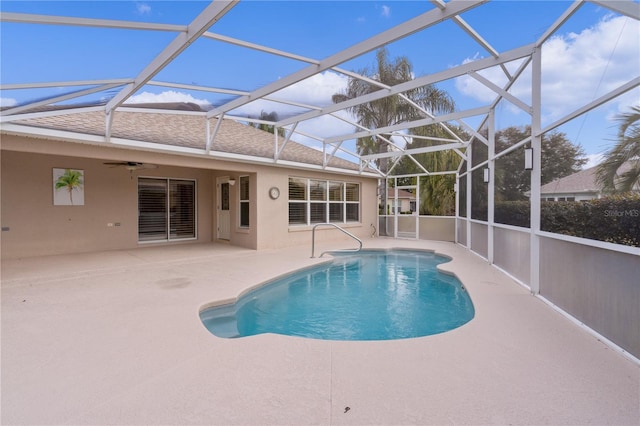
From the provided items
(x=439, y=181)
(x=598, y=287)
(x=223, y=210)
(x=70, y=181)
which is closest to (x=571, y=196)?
(x=598, y=287)

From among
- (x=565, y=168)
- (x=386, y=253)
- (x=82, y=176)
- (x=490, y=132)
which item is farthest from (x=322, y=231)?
(x=565, y=168)

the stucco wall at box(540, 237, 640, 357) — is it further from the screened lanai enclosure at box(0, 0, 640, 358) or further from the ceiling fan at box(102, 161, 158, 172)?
the ceiling fan at box(102, 161, 158, 172)

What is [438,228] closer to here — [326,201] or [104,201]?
[326,201]

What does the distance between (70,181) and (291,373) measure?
345 inches

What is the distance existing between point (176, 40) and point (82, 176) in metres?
6.78

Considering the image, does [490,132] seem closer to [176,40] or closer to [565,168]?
[565,168]

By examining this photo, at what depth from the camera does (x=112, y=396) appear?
2232mm

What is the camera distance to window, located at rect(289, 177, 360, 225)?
36.4 feet

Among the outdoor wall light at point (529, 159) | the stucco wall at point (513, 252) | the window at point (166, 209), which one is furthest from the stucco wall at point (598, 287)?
the window at point (166, 209)

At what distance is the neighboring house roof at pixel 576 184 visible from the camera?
3.41 m

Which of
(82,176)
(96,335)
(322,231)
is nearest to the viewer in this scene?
(96,335)

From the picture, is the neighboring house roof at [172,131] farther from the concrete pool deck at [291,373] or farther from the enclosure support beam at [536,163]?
the enclosure support beam at [536,163]

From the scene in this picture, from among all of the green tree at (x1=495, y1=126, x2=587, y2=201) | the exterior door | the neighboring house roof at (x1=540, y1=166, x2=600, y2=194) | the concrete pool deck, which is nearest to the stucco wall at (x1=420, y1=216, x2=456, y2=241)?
the green tree at (x1=495, y1=126, x2=587, y2=201)

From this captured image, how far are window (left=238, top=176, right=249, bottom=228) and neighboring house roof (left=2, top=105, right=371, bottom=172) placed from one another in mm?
1128
